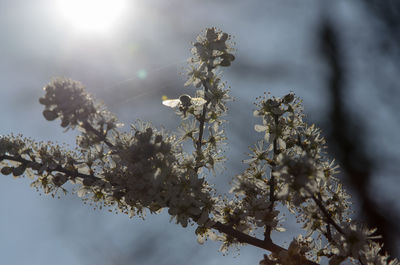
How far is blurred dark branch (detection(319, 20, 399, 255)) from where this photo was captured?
14.0 ft

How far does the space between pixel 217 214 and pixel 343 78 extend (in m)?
4.35

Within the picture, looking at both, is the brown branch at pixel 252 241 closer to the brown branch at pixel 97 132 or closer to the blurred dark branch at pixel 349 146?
the brown branch at pixel 97 132

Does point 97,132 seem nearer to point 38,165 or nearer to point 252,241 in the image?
point 38,165

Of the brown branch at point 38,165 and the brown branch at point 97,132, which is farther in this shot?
the brown branch at point 38,165

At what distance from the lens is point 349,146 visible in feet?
16.9

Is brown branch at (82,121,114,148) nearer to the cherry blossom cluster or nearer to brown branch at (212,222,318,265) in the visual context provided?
the cherry blossom cluster

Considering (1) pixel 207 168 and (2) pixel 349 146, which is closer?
(1) pixel 207 168

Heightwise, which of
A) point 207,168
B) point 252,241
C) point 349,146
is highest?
point 349,146

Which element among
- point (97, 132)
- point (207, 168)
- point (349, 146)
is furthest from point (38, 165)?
point (349, 146)

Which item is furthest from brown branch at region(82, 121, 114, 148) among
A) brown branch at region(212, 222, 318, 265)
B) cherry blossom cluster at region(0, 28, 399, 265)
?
brown branch at region(212, 222, 318, 265)

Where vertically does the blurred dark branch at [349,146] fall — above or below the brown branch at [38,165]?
above

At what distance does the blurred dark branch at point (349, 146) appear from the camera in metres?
4.26

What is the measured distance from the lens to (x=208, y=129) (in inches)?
115

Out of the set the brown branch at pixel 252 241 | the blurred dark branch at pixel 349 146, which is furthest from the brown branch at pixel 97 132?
the blurred dark branch at pixel 349 146
